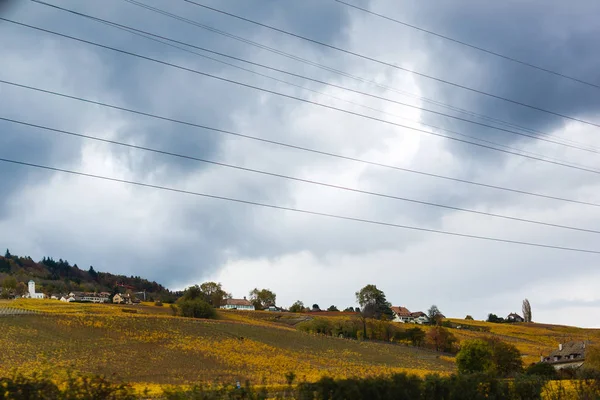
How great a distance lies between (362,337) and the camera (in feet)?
389

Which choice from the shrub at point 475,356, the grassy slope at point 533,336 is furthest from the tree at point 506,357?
the grassy slope at point 533,336

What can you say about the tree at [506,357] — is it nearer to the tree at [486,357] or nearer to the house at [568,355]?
the tree at [486,357]

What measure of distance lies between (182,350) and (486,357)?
38.4 m

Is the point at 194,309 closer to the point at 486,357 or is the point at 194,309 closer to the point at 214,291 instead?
the point at 214,291

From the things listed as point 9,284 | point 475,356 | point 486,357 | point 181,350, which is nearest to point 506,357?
point 486,357

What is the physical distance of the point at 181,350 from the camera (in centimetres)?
7162

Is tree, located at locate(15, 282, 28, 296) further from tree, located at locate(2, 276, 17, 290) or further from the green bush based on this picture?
the green bush

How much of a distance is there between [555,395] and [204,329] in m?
77.4

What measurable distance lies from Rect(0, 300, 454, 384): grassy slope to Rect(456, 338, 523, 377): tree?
3.87 meters

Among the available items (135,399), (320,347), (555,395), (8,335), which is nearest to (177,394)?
(135,399)

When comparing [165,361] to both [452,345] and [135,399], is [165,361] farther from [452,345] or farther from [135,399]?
[452,345]

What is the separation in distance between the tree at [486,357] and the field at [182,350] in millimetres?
3069

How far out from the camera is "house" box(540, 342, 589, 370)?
87125 millimetres

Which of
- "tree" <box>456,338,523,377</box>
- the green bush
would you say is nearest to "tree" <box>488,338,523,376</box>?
"tree" <box>456,338,523,377</box>
